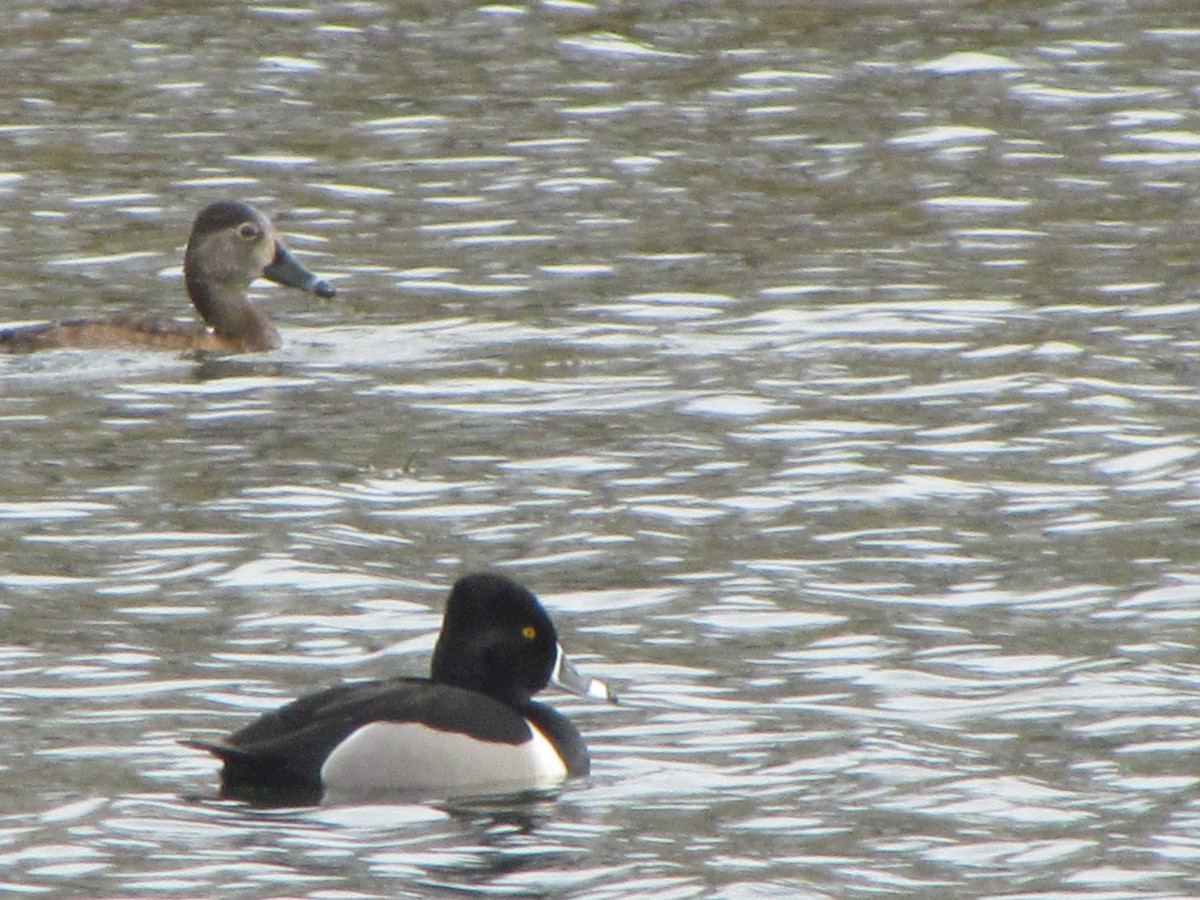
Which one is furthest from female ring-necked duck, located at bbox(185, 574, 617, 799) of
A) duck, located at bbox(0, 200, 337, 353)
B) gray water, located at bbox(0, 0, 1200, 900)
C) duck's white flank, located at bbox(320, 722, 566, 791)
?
Result: duck, located at bbox(0, 200, 337, 353)

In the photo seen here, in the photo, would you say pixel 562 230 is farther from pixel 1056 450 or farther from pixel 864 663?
pixel 864 663

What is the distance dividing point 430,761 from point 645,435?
13.1 feet

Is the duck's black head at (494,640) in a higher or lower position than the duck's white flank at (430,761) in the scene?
higher

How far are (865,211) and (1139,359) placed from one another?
318cm

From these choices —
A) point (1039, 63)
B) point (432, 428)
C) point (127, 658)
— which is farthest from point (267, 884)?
point (1039, 63)

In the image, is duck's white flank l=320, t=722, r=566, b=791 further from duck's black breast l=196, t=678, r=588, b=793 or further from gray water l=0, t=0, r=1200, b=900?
gray water l=0, t=0, r=1200, b=900

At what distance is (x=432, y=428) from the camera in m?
11.9

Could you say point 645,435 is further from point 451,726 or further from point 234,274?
point 451,726

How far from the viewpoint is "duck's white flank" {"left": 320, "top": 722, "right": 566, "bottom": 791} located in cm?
775

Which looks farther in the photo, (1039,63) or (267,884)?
(1039,63)

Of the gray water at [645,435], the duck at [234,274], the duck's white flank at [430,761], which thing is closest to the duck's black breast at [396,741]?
the duck's white flank at [430,761]

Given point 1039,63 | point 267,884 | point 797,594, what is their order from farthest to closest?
point 1039,63 → point 797,594 → point 267,884

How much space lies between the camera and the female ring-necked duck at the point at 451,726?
25.2 ft

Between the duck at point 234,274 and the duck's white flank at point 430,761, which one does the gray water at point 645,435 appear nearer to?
the duck's white flank at point 430,761
